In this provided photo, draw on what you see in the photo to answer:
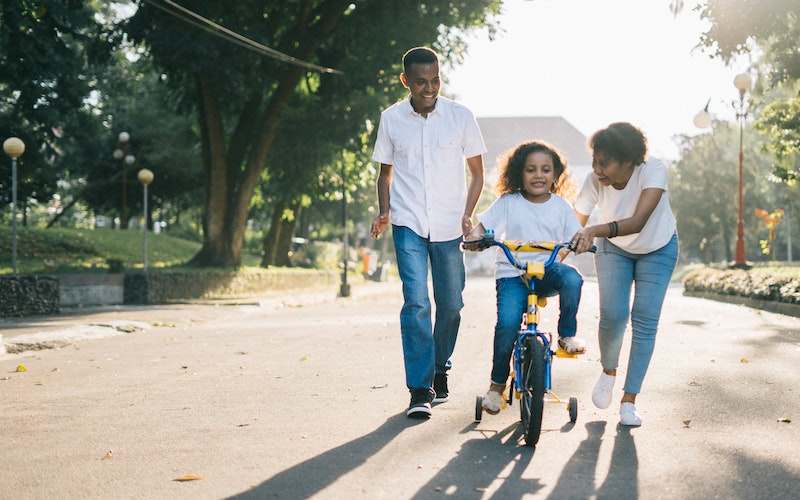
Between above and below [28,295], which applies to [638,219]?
above

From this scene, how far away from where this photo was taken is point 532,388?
17.7 feet

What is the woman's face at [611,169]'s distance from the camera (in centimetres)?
611

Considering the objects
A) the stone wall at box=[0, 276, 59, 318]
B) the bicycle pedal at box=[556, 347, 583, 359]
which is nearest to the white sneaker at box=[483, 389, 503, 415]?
the bicycle pedal at box=[556, 347, 583, 359]

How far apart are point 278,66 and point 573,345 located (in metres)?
22.1

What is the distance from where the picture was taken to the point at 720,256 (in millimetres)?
79188

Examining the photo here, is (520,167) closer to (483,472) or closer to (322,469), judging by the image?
(483,472)

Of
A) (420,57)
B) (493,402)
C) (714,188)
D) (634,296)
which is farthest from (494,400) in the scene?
(714,188)

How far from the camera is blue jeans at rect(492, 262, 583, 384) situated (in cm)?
592

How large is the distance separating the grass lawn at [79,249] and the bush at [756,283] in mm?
14305

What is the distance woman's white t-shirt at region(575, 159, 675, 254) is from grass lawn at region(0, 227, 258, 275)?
21.4 meters

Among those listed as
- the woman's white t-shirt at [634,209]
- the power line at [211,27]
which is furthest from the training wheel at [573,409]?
the power line at [211,27]

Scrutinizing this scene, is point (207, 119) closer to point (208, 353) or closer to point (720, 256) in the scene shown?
point (208, 353)

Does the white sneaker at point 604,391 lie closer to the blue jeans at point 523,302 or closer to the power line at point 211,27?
the blue jeans at point 523,302

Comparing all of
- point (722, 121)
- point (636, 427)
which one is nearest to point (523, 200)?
point (636, 427)
